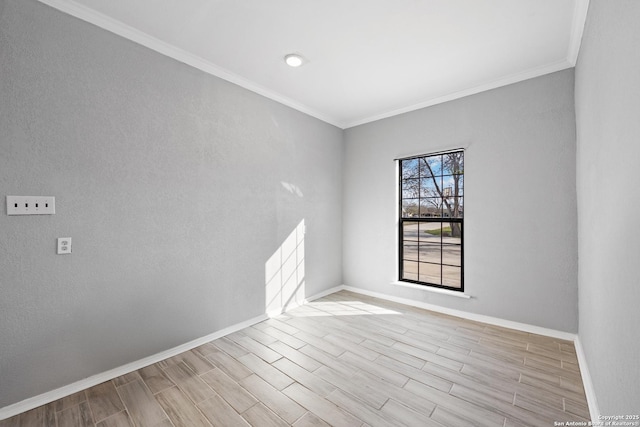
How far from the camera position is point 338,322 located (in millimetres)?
3152

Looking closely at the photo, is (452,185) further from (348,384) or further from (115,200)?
(115,200)

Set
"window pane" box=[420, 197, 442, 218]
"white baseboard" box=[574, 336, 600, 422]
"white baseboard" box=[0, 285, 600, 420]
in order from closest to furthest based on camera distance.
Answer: "white baseboard" box=[574, 336, 600, 422], "white baseboard" box=[0, 285, 600, 420], "window pane" box=[420, 197, 442, 218]

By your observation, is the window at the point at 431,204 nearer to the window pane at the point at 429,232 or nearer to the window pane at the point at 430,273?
the window pane at the point at 429,232

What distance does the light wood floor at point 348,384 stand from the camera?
1706 mm

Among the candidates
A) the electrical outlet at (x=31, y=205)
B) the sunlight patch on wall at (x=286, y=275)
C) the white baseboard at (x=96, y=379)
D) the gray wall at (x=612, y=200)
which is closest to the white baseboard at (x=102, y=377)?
the white baseboard at (x=96, y=379)

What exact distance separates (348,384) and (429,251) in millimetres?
3027

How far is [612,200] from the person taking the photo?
1.36 metres

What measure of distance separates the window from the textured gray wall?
196cm

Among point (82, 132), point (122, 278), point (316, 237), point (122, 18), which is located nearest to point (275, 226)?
point (316, 237)

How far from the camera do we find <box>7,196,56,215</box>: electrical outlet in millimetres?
1724

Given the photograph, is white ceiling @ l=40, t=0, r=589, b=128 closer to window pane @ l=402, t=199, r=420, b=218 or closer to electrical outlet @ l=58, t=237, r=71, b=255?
window pane @ l=402, t=199, r=420, b=218

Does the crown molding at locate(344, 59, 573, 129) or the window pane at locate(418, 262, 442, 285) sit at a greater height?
the crown molding at locate(344, 59, 573, 129)

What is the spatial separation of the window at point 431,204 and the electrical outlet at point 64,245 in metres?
3.51

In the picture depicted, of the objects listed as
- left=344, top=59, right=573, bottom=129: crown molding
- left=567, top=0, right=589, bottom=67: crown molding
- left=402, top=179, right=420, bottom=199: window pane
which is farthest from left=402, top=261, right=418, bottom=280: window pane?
left=567, top=0, right=589, bottom=67: crown molding
